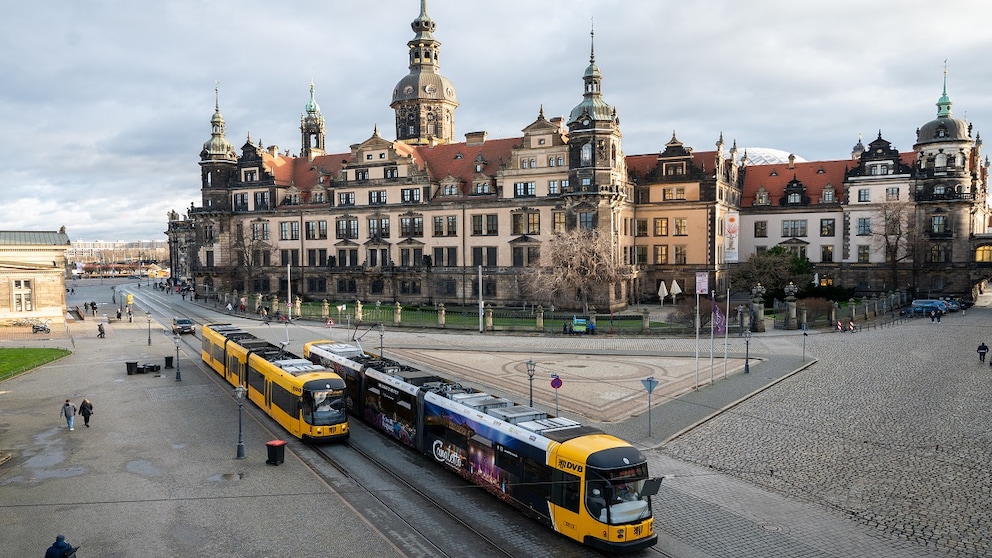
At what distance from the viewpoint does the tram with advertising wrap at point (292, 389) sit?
24.5 metres

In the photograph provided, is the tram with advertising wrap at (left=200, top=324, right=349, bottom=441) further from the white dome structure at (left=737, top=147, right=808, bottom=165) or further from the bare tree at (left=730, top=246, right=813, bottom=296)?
the white dome structure at (left=737, top=147, right=808, bottom=165)

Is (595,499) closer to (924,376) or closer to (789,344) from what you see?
(924,376)

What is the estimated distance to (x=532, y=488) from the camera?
17.2m

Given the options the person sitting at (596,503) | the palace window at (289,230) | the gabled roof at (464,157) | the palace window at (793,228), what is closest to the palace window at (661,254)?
the palace window at (793,228)

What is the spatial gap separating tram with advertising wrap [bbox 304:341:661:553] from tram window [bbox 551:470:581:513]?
0.02 meters

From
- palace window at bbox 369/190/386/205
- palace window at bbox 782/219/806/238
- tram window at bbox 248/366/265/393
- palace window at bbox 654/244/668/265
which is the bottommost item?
tram window at bbox 248/366/265/393

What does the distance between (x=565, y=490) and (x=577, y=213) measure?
5165cm

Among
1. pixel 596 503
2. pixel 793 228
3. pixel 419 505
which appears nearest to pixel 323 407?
pixel 419 505

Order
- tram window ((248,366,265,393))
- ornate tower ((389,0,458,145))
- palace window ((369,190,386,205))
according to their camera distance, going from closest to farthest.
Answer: tram window ((248,366,265,393)), palace window ((369,190,386,205)), ornate tower ((389,0,458,145))

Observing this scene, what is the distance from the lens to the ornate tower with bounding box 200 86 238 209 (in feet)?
282

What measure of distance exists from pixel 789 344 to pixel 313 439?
3460 centimetres

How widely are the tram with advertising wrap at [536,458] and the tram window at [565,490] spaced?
0.08 ft

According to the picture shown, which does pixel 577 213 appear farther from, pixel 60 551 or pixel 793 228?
pixel 60 551

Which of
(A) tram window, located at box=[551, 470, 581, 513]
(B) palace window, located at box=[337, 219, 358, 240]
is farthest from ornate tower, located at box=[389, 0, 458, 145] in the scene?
(A) tram window, located at box=[551, 470, 581, 513]
